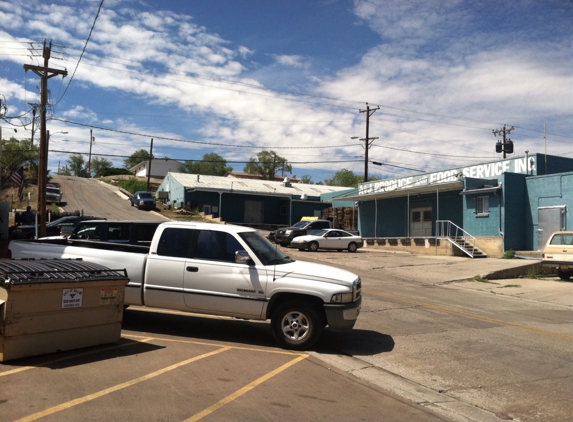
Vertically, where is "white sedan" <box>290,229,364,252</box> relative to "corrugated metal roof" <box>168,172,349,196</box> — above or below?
below

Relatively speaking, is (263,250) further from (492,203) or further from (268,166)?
(268,166)

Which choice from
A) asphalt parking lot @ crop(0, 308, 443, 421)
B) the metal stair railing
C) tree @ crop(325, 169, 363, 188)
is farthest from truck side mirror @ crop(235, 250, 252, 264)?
tree @ crop(325, 169, 363, 188)

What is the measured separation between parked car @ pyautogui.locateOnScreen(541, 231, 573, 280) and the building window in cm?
834

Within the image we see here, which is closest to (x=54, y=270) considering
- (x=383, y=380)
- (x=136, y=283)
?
(x=136, y=283)

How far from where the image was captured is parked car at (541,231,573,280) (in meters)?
18.9

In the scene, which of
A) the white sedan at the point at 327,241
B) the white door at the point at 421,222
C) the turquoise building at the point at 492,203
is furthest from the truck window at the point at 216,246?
the white door at the point at 421,222

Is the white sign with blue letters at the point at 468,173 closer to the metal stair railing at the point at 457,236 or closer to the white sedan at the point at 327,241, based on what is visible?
the metal stair railing at the point at 457,236

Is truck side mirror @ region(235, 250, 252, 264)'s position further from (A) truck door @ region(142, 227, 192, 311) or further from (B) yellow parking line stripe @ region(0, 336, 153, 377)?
(B) yellow parking line stripe @ region(0, 336, 153, 377)

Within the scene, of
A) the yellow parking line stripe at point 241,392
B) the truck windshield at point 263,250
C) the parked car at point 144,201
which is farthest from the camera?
the parked car at point 144,201

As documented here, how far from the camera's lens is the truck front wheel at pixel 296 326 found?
771cm

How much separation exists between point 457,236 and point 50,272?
86.5ft

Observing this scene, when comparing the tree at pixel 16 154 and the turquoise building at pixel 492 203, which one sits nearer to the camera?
the turquoise building at pixel 492 203

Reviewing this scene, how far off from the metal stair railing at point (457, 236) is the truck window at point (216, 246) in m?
21.2

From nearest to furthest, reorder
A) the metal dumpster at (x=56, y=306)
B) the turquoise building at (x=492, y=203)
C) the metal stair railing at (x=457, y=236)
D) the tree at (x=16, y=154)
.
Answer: the metal dumpster at (x=56, y=306) < the turquoise building at (x=492, y=203) < the metal stair railing at (x=457, y=236) < the tree at (x=16, y=154)
